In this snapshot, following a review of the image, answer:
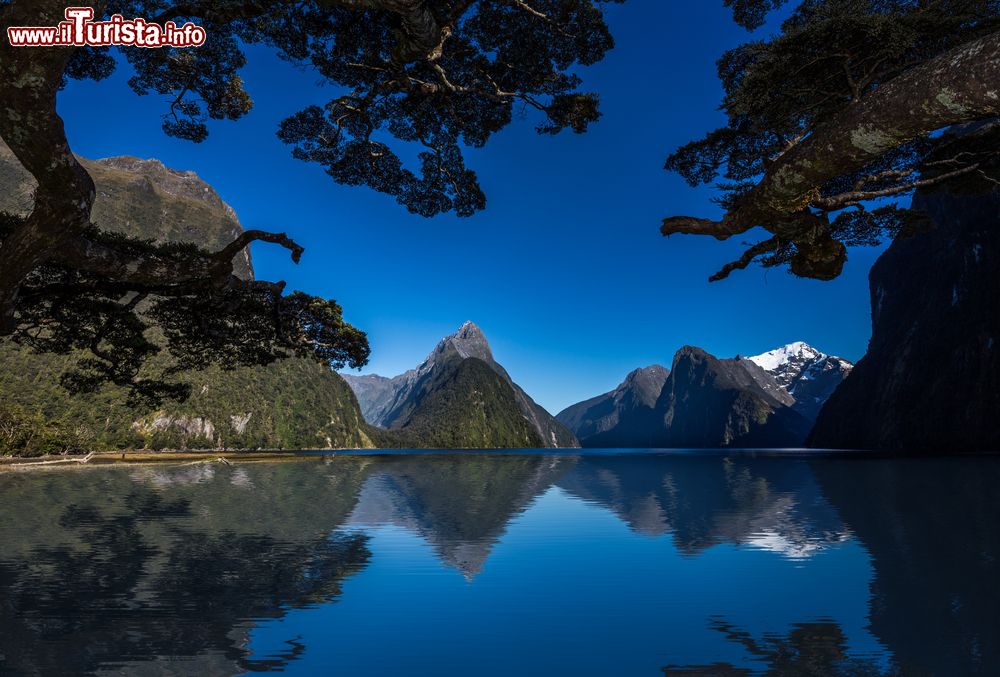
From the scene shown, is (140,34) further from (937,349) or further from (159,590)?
(937,349)

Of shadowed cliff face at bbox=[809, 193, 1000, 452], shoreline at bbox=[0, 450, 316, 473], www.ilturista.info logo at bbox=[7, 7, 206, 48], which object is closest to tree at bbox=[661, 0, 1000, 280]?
www.ilturista.info logo at bbox=[7, 7, 206, 48]

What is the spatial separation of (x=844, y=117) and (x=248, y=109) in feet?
44.8

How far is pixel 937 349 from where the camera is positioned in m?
126

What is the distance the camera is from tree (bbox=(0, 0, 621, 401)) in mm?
7801

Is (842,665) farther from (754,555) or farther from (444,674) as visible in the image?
(754,555)

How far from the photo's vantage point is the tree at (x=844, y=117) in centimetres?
480

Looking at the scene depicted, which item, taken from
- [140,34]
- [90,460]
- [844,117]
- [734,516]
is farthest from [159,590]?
[90,460]

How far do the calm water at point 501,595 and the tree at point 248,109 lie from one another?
5.81 metres

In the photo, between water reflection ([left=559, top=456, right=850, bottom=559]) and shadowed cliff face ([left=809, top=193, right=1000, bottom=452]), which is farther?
shadowed cliff face ([left=809, top=193, right=1000, bottom=452])

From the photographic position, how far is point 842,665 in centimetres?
413

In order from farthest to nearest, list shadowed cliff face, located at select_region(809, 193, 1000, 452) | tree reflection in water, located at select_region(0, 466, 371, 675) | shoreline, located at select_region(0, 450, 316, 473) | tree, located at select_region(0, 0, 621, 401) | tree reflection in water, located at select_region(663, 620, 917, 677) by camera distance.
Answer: shadowed cliff face, located at select_region(809, 193, 1000, 452) → shoreline, located at select_region(0, 450, 316, 473) → tree, located at select_region(0, 0, 621, 401) → tree reflection in water, located at select_region(0, 466, 371, 675) → tree reflection in water, located at select_region(663, 620, 917, 677)

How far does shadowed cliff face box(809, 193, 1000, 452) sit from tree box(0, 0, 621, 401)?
375 ft

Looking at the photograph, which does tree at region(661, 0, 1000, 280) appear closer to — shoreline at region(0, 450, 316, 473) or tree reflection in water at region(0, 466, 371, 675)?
tree reflection in water at region(0, 466, 371, 675)

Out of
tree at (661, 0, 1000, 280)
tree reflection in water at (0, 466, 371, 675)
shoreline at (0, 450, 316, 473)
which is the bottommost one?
shoreline at (0, 450, 316, 473)
